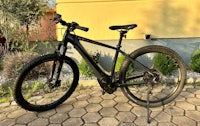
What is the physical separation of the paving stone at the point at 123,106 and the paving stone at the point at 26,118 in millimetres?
1256

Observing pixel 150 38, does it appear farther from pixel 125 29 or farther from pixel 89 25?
pixel 125 29

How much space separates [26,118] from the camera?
12.2 feet

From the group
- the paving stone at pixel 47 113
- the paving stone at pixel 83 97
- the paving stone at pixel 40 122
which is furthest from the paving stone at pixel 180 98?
the paving stone at pixel 40 122

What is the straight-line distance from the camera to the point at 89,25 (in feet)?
17.1

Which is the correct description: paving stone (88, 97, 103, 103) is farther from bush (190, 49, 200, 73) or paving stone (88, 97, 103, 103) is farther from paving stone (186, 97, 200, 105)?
bush (190, 49, 200, 73)

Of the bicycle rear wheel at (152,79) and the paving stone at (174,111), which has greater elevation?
the bicycle rear wheel at (152,79)

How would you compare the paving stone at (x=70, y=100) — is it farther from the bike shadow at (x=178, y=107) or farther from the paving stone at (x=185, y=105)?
the paving stone at (x=185, y=105)

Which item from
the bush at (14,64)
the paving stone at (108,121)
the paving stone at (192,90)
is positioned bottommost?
the paving stone at (108,121)

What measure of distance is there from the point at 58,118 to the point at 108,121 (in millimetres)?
725

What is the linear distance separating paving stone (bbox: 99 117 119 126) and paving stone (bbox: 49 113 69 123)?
1.72ft

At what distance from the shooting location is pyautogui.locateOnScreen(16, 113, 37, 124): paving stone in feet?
12.0

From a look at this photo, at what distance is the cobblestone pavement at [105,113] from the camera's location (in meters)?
3.58

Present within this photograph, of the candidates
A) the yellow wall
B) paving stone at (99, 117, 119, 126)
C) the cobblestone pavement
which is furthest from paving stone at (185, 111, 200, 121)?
the yellow wall

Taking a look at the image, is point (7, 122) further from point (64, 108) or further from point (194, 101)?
point (194, 101)
